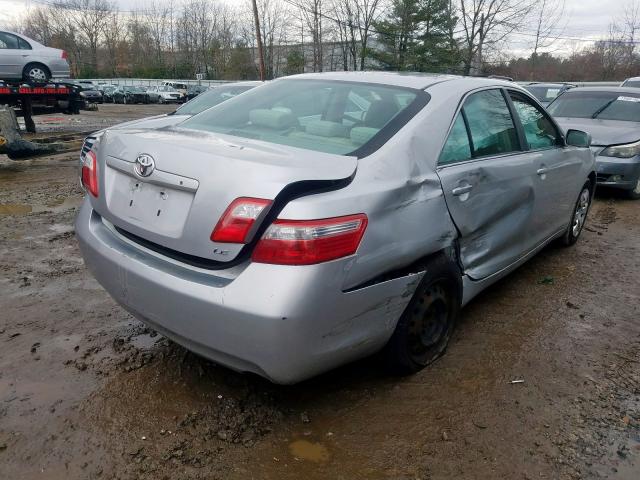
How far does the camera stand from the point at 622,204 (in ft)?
23.6

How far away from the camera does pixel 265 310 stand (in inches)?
75.8

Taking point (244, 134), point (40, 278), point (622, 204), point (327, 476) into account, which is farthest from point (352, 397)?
point (622, 204)

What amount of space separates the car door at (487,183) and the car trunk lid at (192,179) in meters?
0.77

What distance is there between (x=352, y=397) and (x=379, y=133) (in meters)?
1.33

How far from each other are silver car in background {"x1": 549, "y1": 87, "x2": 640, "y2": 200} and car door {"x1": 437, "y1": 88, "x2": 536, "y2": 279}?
4403 millimetres

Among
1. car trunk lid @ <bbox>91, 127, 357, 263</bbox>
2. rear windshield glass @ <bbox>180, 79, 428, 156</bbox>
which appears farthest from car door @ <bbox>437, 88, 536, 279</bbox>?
car trunk lid @ <bbox>91, 127, 357, 263</bbox>

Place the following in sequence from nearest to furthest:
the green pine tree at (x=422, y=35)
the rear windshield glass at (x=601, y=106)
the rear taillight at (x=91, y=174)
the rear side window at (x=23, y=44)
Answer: the rear taillight at (x=91, y=174) < the rear windshield glass at (x=601, y=106) < the rear side window at (x=23, y=44) < the green pine tree at (x=422, y=35)

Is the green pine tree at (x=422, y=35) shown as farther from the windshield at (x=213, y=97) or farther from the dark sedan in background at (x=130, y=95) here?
the windshield at (x=213, y=97)

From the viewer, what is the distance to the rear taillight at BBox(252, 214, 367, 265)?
1950mm

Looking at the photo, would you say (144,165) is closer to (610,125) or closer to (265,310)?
(265,310)

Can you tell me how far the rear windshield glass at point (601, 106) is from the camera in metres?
8.14

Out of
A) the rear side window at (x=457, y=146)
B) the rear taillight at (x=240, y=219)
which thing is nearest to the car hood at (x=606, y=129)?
the rear side window at (x=457, y=146)

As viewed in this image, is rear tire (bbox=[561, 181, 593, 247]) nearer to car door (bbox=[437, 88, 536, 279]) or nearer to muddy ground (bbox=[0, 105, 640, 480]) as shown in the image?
muddy ground (bbox=[0, 105, 640, 480])

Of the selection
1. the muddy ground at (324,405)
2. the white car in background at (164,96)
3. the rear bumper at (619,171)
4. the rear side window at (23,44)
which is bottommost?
the white car in background at (164,96)
